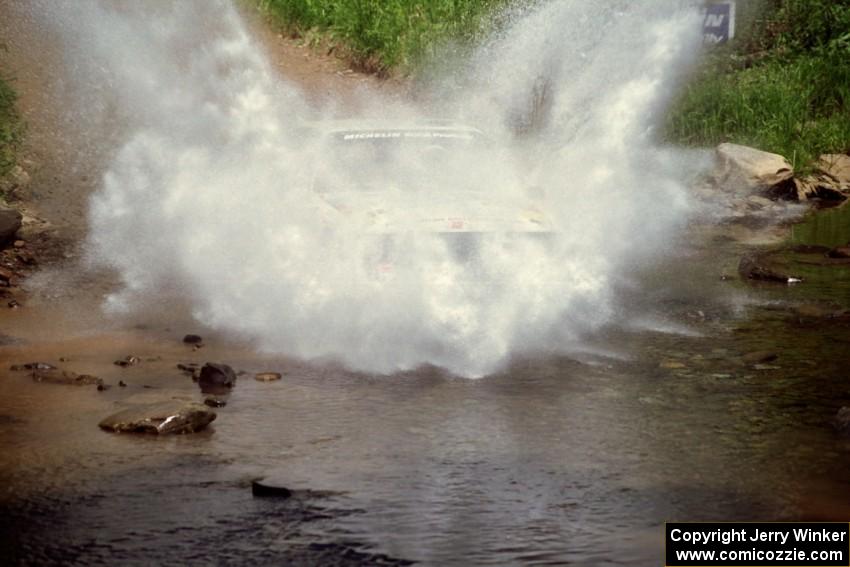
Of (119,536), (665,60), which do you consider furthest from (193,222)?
(665,60)

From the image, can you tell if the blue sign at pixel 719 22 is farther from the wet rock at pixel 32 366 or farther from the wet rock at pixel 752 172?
the wet rock at pixel 32 366

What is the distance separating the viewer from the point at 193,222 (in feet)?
46.7

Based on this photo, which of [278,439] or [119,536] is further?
[278,439]

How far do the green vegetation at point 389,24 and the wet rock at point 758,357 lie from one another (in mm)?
14552

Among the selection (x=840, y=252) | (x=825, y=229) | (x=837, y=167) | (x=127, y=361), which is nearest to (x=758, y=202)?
(x=837, y=167)

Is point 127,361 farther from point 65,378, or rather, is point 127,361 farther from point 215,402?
point 215,402

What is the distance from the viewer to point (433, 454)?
711cm

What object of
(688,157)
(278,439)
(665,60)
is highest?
(665,60)

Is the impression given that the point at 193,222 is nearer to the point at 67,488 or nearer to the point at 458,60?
the point at 67,488

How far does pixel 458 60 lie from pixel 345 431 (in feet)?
52.9

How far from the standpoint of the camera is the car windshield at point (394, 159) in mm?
11586

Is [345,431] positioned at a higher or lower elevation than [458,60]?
lower

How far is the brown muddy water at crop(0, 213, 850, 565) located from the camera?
589cm

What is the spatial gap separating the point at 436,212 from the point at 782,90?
11.2m
